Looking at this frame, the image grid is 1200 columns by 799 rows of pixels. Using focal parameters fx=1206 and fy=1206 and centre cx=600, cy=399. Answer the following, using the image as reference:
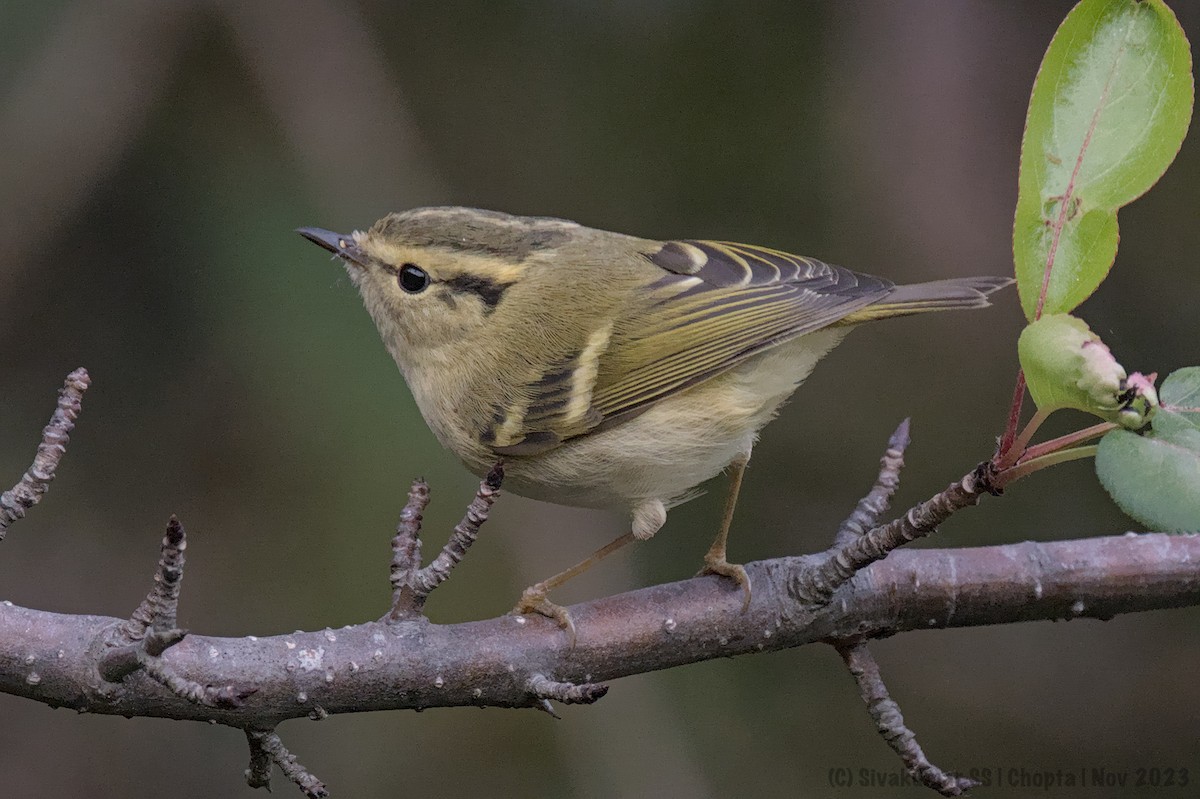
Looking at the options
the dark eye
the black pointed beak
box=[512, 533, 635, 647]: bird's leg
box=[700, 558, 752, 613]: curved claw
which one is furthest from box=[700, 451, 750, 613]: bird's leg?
the black pointed beak

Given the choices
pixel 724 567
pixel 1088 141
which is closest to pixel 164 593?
pixel 724 567

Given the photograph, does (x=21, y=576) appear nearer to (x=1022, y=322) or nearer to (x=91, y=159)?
(x=91, y=159)

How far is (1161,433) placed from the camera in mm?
1559

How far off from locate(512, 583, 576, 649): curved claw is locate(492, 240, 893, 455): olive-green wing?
0.39m

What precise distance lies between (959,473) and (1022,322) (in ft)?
1.81

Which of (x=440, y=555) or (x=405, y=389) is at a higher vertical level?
(x=405, y=389)

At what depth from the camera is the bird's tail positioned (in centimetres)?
245

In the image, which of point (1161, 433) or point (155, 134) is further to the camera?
point (155, 134)

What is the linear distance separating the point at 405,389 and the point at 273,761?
1608 mm

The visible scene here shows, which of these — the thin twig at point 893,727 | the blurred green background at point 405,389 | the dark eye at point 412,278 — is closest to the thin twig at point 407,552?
the thin twig at point 893,727

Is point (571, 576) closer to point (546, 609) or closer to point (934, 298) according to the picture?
point (546, 609)

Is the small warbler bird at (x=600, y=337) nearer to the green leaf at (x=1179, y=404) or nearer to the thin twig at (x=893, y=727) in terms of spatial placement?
the thin twig at (x=893, y=727)

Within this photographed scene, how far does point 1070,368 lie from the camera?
1.49m

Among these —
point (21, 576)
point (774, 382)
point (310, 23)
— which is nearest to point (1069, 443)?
point (774, 382)
